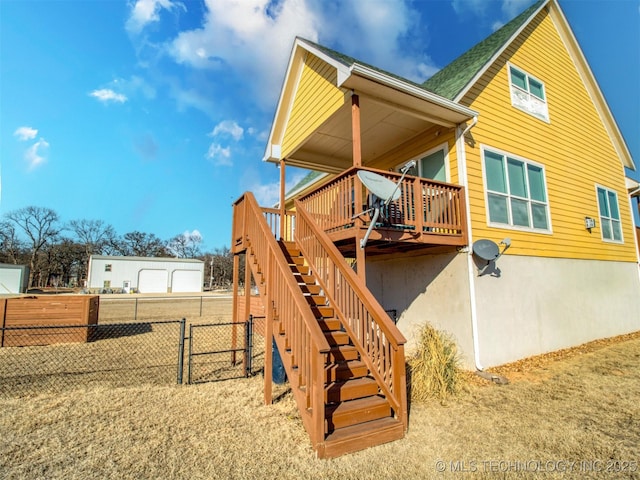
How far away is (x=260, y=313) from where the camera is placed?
1263cm

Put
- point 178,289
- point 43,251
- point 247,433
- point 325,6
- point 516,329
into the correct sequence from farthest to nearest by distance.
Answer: point 43,251, point 178,289, point 325,6, point 516,329, point 247,433

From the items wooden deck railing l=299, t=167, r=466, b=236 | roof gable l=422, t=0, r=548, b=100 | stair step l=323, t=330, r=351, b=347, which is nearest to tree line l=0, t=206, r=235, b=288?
roof gable l=422, t=0, r=548, b=100

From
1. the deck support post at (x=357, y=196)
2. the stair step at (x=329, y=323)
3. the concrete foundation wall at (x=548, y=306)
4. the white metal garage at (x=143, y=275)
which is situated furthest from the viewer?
the white metal garage at (x=143, y=275)

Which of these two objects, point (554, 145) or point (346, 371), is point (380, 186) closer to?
point (346, 371)

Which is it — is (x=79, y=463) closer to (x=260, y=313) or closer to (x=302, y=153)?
(x=302, y=153)

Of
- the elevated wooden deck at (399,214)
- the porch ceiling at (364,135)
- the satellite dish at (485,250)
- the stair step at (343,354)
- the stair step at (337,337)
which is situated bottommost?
the stair step at (343,354)

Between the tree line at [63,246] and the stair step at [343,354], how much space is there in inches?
2046

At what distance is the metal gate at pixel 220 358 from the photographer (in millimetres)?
6078

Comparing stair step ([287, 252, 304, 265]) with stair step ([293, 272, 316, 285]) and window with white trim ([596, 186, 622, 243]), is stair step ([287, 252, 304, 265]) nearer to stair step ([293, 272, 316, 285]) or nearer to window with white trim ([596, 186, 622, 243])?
stair step ([293, 272, 316, 285])

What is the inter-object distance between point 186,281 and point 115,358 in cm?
3559

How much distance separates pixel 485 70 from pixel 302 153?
5.07 m

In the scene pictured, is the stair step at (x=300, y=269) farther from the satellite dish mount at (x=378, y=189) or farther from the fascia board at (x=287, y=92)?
the fascia board at (x=287, y=92)

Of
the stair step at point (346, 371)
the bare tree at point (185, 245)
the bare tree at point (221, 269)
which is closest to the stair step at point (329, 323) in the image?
the stair step at point (346, 371)

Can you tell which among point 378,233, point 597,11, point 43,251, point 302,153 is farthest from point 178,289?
point 597,11
